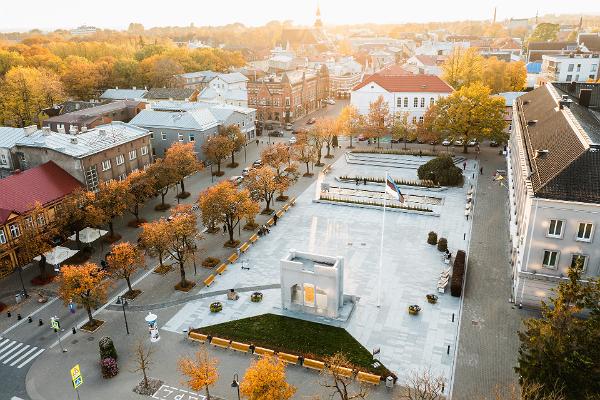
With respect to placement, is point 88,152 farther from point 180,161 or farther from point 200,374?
point 200,374

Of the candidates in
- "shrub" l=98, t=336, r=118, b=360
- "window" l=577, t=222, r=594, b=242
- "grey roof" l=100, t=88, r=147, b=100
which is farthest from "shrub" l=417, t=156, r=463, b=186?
"grey roof" l=100, t=88, r=147, b=100

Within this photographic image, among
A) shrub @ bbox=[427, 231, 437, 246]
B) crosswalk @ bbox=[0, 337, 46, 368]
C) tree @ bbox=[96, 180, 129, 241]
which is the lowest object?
crosswalk @ bbox=[0, 337, 46, 368]

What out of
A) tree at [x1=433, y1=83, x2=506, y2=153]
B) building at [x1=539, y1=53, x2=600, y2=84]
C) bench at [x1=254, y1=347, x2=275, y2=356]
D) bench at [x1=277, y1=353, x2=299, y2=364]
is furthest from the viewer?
building at [x1=539, y1=53, x2=600, y2=84]

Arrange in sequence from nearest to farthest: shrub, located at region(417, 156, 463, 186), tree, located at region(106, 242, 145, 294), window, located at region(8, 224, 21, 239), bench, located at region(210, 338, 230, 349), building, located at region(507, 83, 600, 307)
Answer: building, located at region(507, 83, 600, 307) < bench, located at region(210, 338, 230, 349) < tree, located at region(106, 242, 145, 294) < window, located at region(8, 224, 21, 239) < shrub, located at region(417, 156, 463, 186)

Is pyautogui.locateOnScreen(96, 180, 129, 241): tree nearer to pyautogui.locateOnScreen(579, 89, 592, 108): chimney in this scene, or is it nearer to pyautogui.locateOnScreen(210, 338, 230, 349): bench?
pyautogui.locateOnScreen(210, 338, 230, 349): bench

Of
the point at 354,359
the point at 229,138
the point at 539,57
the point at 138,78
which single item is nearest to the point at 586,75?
the point at 539,57

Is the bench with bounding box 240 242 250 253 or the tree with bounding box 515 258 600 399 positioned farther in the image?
the bench with bounding box 240 242 250 253

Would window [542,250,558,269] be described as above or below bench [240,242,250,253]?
above

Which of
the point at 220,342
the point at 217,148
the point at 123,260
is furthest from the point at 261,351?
the point at 217,148

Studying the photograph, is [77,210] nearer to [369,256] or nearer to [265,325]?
[265,325]
